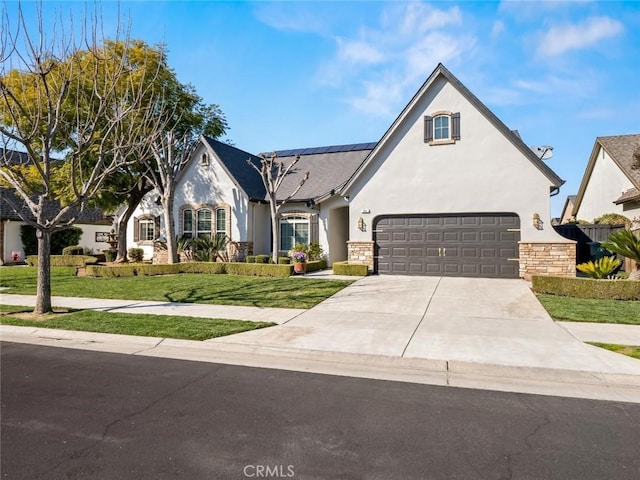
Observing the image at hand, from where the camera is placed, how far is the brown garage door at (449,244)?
15836 mm

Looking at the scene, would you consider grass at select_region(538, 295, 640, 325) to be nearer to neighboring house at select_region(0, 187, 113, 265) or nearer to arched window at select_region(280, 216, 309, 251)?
Answer: arched window at select_region(280, 216, 309, 251)

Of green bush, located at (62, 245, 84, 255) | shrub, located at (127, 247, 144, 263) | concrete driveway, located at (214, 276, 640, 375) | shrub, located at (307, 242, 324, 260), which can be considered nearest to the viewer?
concrete driveway, located at (214, 276, 640, 375)

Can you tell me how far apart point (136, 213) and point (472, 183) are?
19714 mm

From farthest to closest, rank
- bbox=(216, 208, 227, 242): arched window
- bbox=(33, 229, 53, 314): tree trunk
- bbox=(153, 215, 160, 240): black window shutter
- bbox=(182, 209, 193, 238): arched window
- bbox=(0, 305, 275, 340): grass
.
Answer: bbox=(153, 215, 160, 240): black window shutter
bbox=(182, 209, 193, 238): arched window
bbox=(216, 208, 227, 242): arched window
bbox=(33, 229, 53, 314): tree trunk
bbox=(0, 305, 275, 340): grass

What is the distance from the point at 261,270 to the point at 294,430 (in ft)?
43.3

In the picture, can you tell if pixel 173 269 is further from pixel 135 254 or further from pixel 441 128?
pixel 441 128

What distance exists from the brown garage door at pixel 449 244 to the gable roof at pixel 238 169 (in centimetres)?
838

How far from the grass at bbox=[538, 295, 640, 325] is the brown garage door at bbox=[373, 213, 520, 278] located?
4.47 metres

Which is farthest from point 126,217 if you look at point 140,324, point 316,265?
point 140,324

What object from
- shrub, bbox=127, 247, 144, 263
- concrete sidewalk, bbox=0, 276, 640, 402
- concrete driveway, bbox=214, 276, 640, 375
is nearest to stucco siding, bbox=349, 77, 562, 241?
concrete driveway, bbox=214, 276, 640, 375

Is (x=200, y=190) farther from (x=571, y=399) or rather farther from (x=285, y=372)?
(x=571, y=399)

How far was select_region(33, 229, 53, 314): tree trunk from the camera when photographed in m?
9.62

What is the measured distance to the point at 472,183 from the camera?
16.2 meters

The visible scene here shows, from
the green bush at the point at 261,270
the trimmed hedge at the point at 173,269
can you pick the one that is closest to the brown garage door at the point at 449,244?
the green bush at the point at 261,270
